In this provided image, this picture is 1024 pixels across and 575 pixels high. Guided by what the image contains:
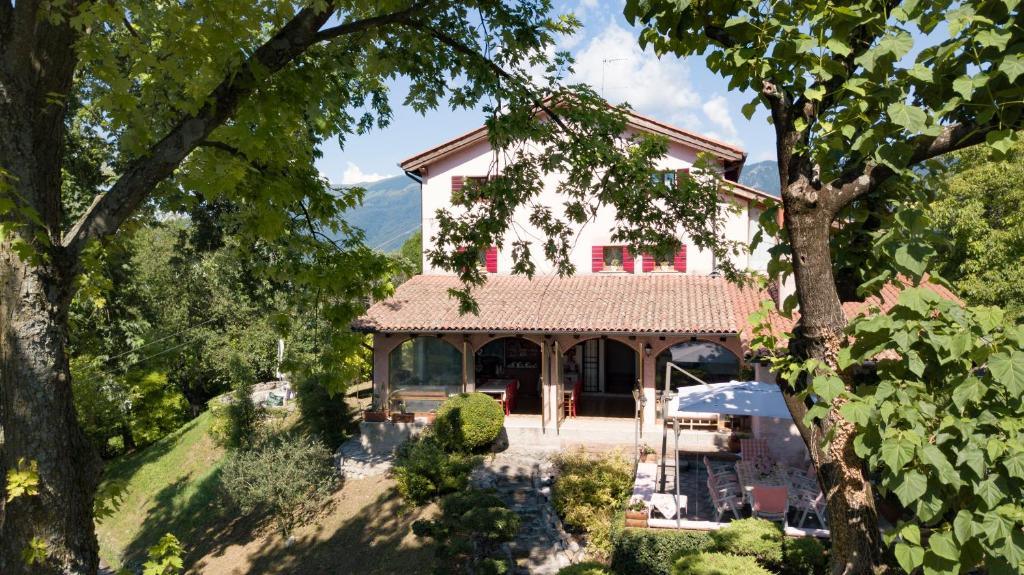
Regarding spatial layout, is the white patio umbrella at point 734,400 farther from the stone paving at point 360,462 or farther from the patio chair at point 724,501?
the stone paving at point 360,462

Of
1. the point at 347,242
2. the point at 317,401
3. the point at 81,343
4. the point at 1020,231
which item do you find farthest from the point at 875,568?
the point at 81,343

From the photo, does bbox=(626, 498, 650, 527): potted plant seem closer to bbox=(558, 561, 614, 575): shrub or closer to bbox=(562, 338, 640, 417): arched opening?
bbox=(558, 561, 614, 575): shrub

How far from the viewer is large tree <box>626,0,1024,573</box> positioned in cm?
311

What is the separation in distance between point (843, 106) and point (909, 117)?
0.64 m

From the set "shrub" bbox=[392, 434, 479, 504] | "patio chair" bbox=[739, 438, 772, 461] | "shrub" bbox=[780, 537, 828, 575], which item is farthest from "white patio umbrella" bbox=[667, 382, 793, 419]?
"shrub" bbox=[392, 434, 479, 504]

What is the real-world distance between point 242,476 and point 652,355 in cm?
973

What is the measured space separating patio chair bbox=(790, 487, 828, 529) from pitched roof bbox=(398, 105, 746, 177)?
28.2 feet

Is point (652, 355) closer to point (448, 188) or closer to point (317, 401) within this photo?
point (448, 188)

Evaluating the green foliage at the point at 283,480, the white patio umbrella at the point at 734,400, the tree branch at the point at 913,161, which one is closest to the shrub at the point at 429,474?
the green foliage at the point at 283,480

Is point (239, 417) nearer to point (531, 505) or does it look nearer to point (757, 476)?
point (531, 505)

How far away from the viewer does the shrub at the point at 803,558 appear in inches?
339

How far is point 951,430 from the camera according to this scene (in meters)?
3.01

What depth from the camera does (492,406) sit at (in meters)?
15.5

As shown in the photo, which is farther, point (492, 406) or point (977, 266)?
point (977, 266)
